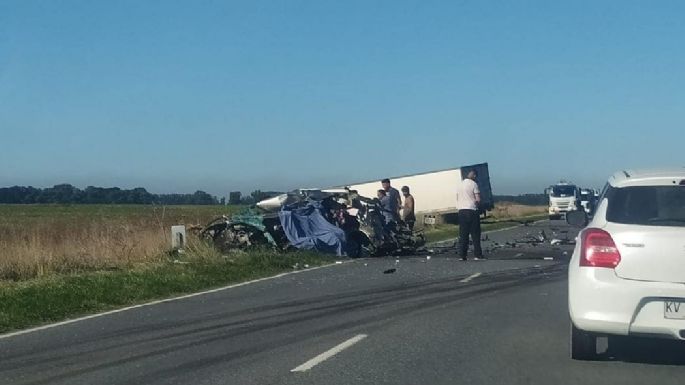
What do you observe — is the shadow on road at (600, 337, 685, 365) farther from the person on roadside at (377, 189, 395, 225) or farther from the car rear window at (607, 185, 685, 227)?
the person on roadside at (377, 189, 395, 225)

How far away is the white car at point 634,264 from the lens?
308 inches

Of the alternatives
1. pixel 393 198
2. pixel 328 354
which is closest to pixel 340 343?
pixel 328 354

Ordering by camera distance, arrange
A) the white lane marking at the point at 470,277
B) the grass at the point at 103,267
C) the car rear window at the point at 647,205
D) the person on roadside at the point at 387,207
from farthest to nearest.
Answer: the person on roadside at the point at 387,207 < the white lane marking at the point at 470,277 < the grass at the point at 103,267 < the car rear window at the point at 647,205

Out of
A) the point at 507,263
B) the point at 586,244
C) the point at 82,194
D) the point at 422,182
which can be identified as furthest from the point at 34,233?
the point at 82,194

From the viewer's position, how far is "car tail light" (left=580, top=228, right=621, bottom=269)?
8.02 meters

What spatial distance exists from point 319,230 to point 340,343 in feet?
44.4

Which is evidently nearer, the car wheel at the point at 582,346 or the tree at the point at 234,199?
the car wheel at the point at 582,346

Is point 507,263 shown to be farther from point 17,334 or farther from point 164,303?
point 17,334

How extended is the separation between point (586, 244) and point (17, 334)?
6.74 metres

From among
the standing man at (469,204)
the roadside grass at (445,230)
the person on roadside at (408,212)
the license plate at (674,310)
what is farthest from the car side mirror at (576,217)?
the roadside grass at (445,230)

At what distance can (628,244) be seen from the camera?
7961mm

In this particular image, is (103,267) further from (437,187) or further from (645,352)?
(437,187)

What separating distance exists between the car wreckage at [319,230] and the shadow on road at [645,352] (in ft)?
43.8

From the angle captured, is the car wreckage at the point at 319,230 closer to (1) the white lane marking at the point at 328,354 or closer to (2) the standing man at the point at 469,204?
(2) the standing man at the point at 469,204
